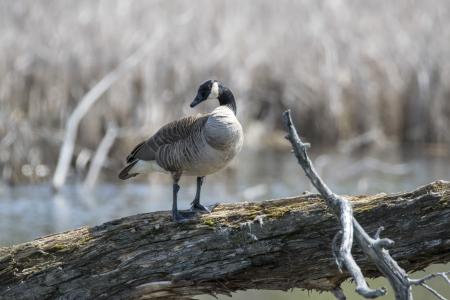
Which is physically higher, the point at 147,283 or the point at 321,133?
the point at 321,133

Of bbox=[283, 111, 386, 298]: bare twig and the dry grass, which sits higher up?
the dry grass

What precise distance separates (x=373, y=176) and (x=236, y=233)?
11.2 meters

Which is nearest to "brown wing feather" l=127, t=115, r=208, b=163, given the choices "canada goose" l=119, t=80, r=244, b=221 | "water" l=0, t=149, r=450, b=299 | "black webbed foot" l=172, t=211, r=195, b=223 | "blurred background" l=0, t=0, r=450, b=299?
"canada goose" l=119, t=80, r=244, b=221

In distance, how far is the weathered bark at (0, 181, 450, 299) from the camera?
218 inches

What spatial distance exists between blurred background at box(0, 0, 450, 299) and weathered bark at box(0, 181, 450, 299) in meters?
6.02

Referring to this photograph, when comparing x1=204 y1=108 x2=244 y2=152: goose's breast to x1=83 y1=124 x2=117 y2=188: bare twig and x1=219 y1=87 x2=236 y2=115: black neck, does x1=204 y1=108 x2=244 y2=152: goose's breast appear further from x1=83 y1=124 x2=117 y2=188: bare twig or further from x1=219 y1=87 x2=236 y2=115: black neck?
x1=83 y1=124 x2=117 y2=188: bare twig

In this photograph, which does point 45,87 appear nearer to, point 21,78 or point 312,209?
Result: point 21,78

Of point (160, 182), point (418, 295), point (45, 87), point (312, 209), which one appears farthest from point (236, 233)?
A: point (45, 87)

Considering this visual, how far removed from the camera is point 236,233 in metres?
5.85

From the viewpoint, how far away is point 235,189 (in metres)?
15.4

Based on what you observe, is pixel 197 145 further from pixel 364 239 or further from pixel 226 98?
pixel 364 239

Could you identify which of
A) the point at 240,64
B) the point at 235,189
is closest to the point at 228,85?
the point at 240,64

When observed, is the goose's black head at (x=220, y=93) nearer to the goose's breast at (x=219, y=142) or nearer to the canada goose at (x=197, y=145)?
the canada goose at (x=197, y=145)

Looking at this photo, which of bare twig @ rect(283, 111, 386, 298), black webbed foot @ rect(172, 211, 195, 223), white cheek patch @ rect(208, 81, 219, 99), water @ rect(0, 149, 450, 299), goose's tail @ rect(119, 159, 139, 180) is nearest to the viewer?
bare twig @ rect(283, 111, 386, 298)
